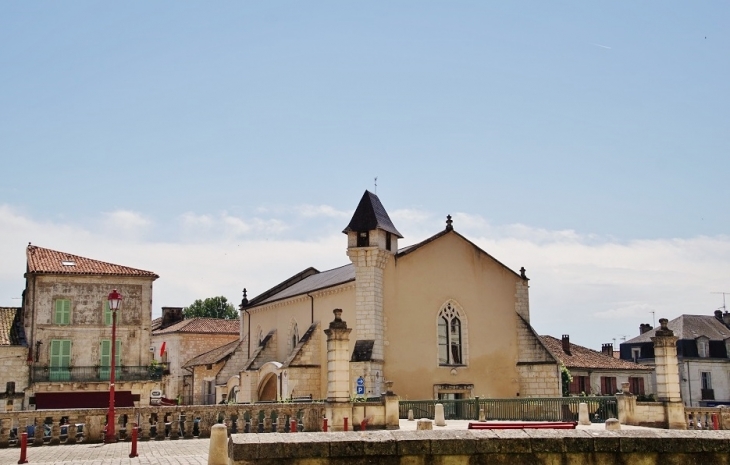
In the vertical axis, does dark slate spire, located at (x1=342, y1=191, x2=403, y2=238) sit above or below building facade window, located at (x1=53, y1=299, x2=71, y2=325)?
above

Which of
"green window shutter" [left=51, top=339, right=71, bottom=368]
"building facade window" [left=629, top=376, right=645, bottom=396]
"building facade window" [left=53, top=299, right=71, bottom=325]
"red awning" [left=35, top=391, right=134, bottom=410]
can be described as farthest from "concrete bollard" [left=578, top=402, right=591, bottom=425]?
"building facade window" [left=629, top=376, right=645, bottom=396]

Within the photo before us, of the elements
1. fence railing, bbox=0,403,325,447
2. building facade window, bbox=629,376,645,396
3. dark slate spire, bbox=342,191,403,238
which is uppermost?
dark slate spire, bbox=342,191,403,238

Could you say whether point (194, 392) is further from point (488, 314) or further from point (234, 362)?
point (488, 314)

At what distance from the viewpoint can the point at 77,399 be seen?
35.9 metres

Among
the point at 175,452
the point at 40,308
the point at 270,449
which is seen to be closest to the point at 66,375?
the point at 40,308

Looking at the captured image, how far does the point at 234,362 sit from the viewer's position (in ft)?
148

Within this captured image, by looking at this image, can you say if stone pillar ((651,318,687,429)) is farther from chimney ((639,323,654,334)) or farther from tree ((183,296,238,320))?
tree ((183,296,238,320))

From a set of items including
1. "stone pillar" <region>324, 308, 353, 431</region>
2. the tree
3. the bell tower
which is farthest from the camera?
the tree

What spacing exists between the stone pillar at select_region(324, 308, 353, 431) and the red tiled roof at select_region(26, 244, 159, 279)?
18209 mm

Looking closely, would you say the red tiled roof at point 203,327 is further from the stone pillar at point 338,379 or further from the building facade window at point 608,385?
the stone pillar at point 338,379

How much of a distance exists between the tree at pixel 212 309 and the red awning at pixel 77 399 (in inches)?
2197

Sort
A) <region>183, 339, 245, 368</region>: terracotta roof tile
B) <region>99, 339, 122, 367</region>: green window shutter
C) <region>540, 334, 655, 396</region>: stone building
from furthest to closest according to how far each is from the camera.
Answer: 1. <region>183, 339, 245, 368</region>: terracotta roof tile
2. <region>540, 334, 655, 396</region>: stone building
3. <region>99, 339, 122, 367</region>: green window shutter

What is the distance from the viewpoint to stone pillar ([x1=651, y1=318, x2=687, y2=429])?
23.5m

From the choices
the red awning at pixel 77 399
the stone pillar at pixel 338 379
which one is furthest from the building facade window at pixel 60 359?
the stone pillar at pixel 338 379
